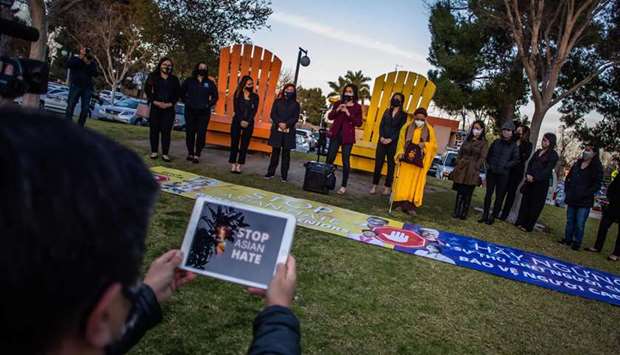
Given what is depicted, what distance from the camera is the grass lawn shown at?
2348mm

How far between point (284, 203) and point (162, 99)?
9.26ft

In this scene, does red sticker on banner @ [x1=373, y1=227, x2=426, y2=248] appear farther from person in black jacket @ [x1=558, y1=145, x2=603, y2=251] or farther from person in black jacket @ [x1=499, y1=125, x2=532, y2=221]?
person in black jacket @ [x1=499, y1=125, x2=532, y2=221]

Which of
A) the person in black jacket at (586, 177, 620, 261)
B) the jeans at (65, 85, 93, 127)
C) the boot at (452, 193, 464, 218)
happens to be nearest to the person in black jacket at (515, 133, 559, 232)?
the person in black jacket at (586, 177, 620, 261)

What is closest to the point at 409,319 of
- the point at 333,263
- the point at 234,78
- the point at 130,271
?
the point at 333,263

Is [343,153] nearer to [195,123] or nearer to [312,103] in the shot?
[195,123]

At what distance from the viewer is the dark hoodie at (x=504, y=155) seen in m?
6.80

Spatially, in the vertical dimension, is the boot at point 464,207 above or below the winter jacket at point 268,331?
below

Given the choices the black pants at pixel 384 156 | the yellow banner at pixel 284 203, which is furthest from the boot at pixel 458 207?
the yellow banner at pixel 284 203

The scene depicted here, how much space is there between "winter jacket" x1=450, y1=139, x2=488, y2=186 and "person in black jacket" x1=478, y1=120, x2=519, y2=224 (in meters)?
0.36

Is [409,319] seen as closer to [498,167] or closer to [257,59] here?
[498,167]

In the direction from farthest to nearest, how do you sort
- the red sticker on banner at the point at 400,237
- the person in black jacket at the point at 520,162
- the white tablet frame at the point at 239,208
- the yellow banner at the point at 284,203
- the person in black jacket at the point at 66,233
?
1. the person in black jacket at the point at 520,162
2. the yellow banner at the point at 284,203
3. the red sticker on banner at the point at 400,237
4. the white tablet frame at the point at 239,208
5. the person in black jacket at the point at 66,233

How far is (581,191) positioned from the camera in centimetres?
649

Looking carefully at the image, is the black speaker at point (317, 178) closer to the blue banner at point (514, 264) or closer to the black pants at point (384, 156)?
the black pants at point (384, 156)

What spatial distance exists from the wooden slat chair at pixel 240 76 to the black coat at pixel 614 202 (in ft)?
22.0
